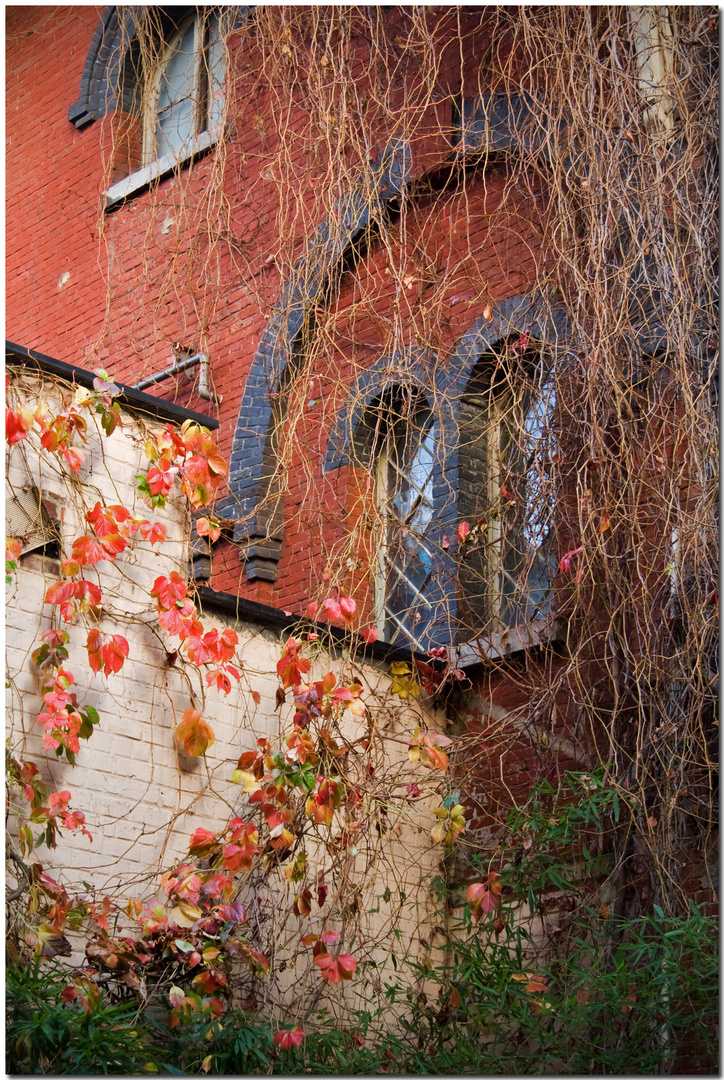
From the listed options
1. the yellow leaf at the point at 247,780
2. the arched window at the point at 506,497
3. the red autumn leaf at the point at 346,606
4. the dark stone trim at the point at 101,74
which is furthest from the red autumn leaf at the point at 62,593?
the dark stone trim at the point at 101,74

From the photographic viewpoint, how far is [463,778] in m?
5.21

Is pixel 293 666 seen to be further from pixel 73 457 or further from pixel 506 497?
pixel 506 497

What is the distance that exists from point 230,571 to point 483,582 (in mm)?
2034

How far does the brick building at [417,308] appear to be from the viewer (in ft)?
16.9

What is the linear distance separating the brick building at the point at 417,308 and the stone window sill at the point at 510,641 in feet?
0.05

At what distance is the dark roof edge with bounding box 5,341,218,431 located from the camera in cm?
434

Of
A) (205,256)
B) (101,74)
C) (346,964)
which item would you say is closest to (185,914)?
(346,964)

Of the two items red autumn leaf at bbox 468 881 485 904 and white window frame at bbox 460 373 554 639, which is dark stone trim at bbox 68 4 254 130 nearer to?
white window frame at bbox 460 373 554 639

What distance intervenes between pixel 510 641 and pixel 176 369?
11.9 ft

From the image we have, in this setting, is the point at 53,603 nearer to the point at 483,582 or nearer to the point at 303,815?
the point at 303,815

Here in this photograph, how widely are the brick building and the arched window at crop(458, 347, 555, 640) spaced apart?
24 mm

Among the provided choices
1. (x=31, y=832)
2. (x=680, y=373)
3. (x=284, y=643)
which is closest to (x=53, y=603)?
(x=31, y=832)

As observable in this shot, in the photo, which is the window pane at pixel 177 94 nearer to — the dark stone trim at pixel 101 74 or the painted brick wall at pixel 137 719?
the dark stone trim at pixel 101 74

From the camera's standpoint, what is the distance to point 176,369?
793cm
